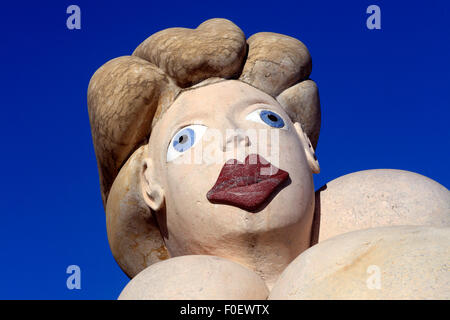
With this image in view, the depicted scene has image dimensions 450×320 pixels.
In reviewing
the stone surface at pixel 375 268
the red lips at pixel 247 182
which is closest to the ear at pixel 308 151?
the red lips at pixel 247 182

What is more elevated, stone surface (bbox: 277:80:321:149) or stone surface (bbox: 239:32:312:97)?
stone surface (bbox: 239:32:312:97)

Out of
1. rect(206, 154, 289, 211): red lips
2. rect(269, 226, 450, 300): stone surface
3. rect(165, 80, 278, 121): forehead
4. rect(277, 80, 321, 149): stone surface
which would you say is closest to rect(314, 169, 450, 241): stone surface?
rect(206, 154, 289, 211): red lips

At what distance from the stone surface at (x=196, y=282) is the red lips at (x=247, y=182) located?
0.44m

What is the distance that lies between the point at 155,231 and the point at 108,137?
70cm

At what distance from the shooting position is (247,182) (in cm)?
349

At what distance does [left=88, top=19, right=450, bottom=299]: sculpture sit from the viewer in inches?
117

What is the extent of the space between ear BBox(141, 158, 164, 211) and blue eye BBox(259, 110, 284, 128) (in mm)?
769

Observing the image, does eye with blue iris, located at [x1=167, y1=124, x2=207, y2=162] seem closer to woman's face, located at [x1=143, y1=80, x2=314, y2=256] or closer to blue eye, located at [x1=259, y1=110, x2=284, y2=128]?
woman's face, located at [x1=143, y1=80, x2=314, y2=256]

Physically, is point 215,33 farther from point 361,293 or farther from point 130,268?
point 361,293

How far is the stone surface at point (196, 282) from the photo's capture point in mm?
2785

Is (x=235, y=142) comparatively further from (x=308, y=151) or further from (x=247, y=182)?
(x=308, y=151)

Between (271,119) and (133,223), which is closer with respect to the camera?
(271,119)

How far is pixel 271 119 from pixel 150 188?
87cm

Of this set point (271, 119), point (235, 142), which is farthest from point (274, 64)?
point (235, 142)
